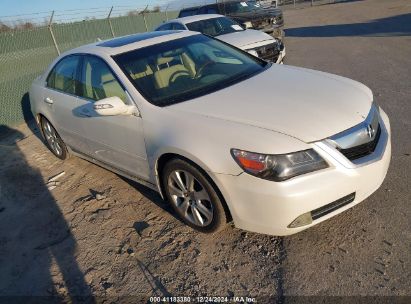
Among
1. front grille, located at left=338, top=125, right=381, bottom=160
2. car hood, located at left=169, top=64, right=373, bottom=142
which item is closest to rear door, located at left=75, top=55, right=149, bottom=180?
car hood, located at left=169, top=64, right=373, bottom=142

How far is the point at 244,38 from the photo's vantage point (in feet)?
27.2

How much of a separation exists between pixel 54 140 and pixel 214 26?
5.53m

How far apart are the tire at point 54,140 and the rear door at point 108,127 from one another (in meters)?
1.09

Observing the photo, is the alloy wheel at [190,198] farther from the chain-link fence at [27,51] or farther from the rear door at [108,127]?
the chain-link fence at [27,51]

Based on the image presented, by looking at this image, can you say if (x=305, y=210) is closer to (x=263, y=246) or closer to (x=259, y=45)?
(x=263, y=246)

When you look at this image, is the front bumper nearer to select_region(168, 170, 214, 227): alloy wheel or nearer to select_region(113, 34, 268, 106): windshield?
select_region(168, 170, 214, 227): alloy wheel

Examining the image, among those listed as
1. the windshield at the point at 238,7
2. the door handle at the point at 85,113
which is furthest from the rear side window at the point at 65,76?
the windshield at the point at 238,7

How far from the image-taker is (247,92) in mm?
3436

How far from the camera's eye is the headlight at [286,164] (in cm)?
266

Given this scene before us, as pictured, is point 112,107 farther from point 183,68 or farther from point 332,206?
point 332,206

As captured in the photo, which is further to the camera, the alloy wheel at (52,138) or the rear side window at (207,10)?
the rear side window at (207,10)

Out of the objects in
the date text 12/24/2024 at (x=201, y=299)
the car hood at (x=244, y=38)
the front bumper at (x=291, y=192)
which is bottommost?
the date text 12/24/2024 at (x=201, y=299)

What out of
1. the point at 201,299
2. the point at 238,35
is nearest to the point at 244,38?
the point at 238,35

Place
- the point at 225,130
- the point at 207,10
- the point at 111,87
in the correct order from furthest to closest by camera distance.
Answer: the point at 207,10 → the point at 111,87 → the point at 225,130
